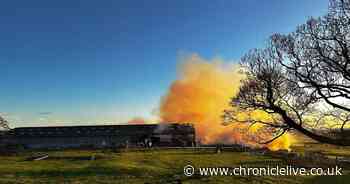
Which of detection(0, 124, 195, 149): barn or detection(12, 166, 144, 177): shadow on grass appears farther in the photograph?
detection(0, 124, 195, 149): barn

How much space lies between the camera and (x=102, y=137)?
7494cm

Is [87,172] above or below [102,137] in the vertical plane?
below

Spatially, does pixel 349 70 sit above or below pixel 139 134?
above

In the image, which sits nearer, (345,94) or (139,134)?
(345,94)

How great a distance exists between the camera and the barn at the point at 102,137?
74.2 meters

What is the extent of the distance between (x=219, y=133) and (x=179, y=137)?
13.7 metres

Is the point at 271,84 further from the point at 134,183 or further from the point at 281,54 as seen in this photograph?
the point at 134,183

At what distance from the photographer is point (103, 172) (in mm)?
28844

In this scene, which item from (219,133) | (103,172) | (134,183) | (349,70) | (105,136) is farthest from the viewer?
(219,133)

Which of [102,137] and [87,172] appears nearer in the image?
[87,172]

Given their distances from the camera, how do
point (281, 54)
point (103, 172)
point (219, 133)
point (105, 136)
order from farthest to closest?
1. point (219, 133)
2. point (105, 136)
3. point (103, 172)
4. point (281, 54)

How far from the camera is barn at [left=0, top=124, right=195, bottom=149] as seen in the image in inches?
2923

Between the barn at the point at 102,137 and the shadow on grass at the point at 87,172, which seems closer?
the shadow on grass at the point at 87,172

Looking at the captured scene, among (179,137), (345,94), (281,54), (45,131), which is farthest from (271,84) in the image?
(45,131)
